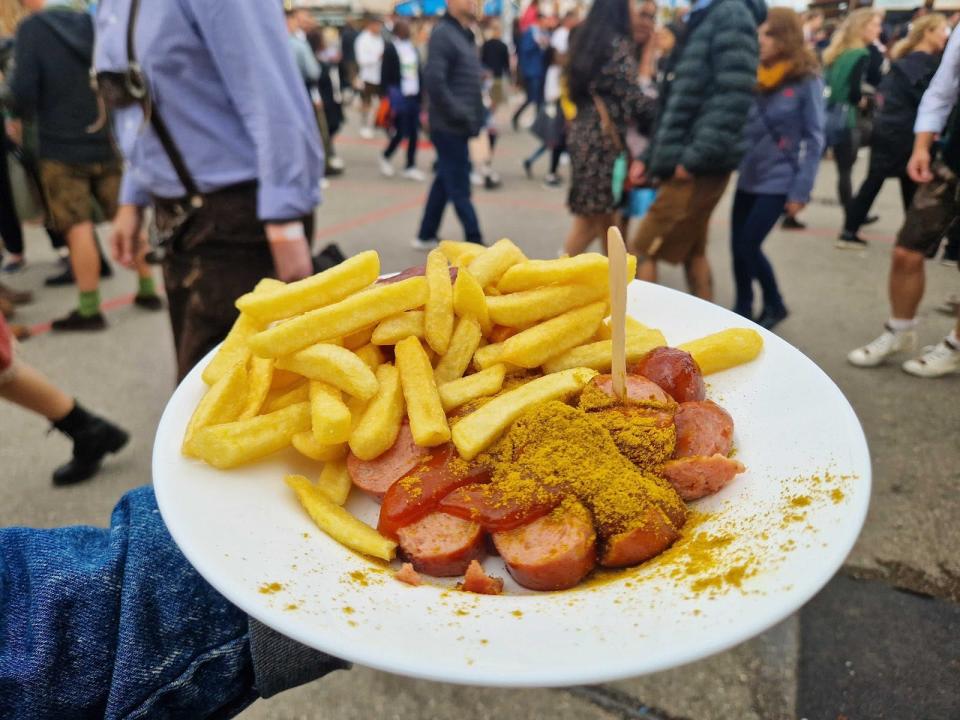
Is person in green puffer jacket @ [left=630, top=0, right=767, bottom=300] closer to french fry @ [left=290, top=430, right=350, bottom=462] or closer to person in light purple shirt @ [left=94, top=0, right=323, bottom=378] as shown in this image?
person in light purple shirt @ [left=94, top=0, right=323, bottom=378]

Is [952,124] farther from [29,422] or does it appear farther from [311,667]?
[29,422]

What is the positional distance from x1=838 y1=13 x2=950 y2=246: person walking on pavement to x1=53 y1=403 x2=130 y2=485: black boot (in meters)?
5.28

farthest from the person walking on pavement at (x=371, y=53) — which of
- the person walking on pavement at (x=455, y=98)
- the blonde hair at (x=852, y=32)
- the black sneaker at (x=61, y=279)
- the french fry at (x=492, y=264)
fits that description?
the french fry at (x=492, y=264)

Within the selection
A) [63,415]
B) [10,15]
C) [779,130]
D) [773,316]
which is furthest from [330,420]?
[10,15]

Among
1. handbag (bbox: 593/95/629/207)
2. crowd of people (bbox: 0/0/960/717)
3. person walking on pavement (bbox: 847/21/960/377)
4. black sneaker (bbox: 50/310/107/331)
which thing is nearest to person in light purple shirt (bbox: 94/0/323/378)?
crowd of people (bbox: 0/0/960/717)

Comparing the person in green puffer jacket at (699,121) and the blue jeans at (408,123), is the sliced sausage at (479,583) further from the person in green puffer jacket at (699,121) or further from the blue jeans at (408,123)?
the blue jeans at (408,123)

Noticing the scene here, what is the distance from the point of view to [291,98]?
A: 98.6 inches

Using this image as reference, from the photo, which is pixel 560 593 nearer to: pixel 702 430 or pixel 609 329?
pixel 702 430

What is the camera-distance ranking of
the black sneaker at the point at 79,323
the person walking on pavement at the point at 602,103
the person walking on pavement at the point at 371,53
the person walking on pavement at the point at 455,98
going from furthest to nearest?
the person walking on pavement at the point at 371,53
the person walking on pavement at the point at 455,98
the black sneaker at the point at 79,323
the person walking on pavement at the point at 602,103

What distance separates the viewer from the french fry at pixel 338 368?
4.56ft

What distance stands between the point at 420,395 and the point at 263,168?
1.57 m

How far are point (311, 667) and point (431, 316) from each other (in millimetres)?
820

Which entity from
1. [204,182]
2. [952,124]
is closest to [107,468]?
[204,182]

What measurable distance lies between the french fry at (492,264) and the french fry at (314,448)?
0.54m
